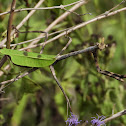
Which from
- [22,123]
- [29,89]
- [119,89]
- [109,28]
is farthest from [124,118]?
[109,28]

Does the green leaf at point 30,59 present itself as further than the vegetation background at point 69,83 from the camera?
No

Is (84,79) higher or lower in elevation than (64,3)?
lower

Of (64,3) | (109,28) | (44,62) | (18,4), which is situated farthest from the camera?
(109,28)

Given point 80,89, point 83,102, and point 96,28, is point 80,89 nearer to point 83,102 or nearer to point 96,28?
point 83,102

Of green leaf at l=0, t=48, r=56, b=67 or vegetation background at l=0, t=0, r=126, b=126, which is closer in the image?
green leaf at l=0, t=48, r=56, b=67

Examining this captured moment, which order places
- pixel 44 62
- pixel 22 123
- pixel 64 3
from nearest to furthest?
pixel 44 62, pixel 64 3, pixel 22 123

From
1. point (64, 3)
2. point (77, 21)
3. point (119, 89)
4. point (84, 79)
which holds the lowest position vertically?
point (119, 89)

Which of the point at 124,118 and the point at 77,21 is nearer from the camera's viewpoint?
the point at 124,118

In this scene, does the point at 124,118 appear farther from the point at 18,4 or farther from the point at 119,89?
the point at 18,4

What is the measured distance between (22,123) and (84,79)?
64cm

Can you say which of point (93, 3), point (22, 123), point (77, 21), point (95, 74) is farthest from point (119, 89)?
point (22, 123)

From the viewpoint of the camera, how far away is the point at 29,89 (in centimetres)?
101

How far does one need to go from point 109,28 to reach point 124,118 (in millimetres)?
1197

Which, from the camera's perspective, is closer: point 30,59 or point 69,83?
point 30,59
